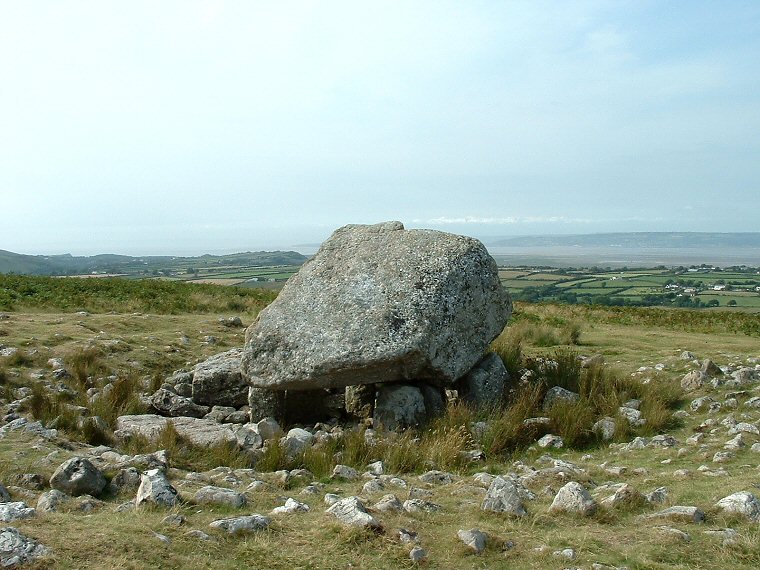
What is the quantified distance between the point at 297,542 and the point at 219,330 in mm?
11411

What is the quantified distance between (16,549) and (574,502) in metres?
4.11

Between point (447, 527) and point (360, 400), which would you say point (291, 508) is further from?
point (360, 400)

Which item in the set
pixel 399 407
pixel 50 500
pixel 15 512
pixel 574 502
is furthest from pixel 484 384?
pixel 15 512

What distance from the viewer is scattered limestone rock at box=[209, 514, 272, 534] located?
4.72 m

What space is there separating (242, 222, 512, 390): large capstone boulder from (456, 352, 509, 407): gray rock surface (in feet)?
0.94

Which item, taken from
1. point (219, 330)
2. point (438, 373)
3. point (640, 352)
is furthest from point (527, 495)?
point (219, 330)

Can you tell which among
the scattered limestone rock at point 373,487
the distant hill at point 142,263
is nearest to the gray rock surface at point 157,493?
the scattered limestone rock at point 373,487

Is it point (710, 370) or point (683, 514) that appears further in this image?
point (710, 370)

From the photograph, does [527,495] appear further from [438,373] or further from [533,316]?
[533,316]

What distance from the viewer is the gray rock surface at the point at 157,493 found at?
515cm

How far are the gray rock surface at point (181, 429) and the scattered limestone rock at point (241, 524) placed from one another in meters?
3.10

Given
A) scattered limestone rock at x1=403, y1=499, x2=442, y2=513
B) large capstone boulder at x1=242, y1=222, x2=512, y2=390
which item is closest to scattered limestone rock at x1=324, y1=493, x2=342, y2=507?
scattered limestone rock at x1=403, y1=499, x2=442, y2=513

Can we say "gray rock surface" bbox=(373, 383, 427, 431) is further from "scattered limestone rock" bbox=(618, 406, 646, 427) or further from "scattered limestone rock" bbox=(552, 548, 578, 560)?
"scattered limestone rock" bbox=(552, 548, 578, 560)

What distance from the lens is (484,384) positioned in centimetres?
1034
